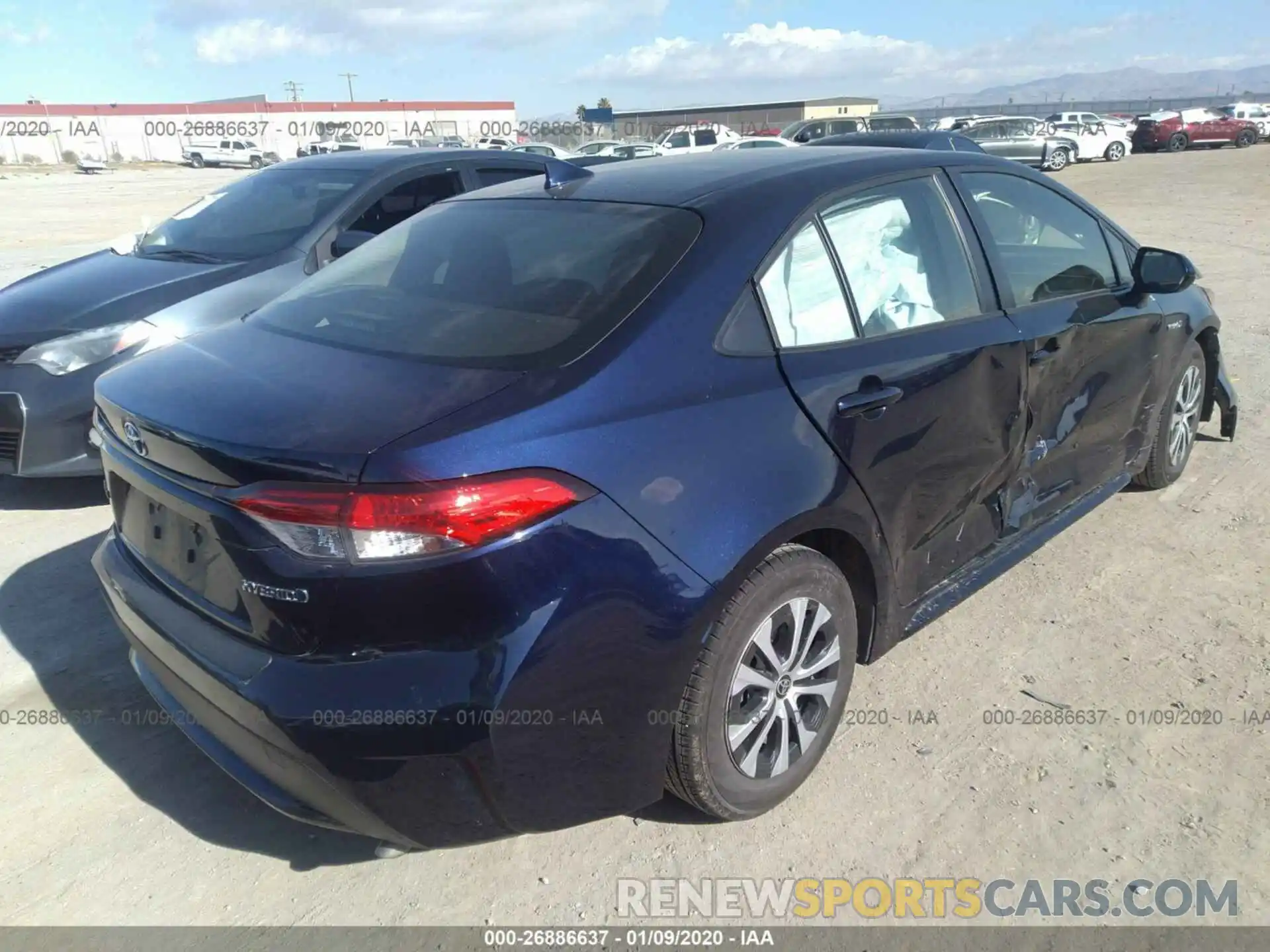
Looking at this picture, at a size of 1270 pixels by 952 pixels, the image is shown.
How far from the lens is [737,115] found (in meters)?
70.9

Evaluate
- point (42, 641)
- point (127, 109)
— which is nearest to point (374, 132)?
point (127, 109)

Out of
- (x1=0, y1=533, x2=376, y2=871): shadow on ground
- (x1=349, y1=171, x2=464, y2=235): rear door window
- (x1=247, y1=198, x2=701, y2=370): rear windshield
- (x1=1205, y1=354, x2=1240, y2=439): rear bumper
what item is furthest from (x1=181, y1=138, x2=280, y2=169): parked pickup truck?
(x1=247, y1=198, x2=701, y2=370): rear windshield

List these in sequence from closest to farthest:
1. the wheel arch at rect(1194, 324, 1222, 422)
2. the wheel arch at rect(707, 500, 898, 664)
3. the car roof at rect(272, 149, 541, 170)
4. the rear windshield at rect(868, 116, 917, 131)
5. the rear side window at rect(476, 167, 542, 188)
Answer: the wheel arch at rect(707, 500, 898, 664)
the wheel arch at rect(1194, 324, 1222, 422)
the car roof at rect(272, 149, 541, 170)
the rear side window at rect(476, 167, 542, 188)
the rear windshield at rect(868, 116, 917, 131)

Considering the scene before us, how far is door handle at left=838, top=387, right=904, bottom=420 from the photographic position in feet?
8.63

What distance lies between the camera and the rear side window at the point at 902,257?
2.89m

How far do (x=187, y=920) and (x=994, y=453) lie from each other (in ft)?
8.96

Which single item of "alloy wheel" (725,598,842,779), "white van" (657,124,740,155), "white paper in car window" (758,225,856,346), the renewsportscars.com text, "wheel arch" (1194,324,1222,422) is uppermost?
"white van" (657,124,740,155)

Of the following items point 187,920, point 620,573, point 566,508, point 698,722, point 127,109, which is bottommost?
point 187,920

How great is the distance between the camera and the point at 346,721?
202 cm

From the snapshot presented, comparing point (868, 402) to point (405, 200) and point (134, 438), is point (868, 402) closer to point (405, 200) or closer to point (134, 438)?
point (134, 438)

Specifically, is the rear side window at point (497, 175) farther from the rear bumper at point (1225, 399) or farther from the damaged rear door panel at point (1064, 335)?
the rear bumper at point (1225, 399)

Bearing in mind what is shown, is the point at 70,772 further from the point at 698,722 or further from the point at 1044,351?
the point at 1044,351

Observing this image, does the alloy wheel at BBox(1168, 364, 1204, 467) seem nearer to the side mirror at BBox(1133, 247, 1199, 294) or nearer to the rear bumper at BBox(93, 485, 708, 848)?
the side mirror at BBox(1133, 247, 1199, 294)

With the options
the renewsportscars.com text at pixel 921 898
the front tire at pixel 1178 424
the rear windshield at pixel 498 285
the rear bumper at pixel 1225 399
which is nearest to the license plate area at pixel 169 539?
the rear windshield at pixel 498 285
